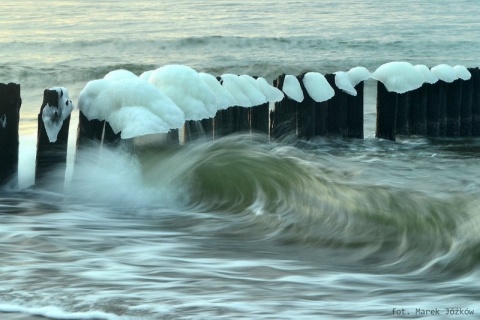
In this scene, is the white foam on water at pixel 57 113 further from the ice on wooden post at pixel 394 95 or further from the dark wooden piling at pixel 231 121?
the ice on wooden post at pixel 394 95

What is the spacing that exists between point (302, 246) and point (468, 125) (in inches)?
259

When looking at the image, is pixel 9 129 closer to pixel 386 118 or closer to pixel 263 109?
pixel 263 109

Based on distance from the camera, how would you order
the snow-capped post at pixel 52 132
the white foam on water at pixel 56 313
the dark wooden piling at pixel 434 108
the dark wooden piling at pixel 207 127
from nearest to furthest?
the white foam on water at pixel 56 313 → the snow-capped post at pixel 52 132 → the dark wooden piling at pixel 207 127 → the dark wooden piling at pixel 434 108

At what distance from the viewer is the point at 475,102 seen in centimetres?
1183

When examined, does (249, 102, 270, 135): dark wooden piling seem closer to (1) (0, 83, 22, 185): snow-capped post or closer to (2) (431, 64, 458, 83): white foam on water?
(1) (0, 83, 22, 185): snow-capped post

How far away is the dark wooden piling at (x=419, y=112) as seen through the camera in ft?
37.2

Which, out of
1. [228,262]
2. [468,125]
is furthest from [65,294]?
[468,125]

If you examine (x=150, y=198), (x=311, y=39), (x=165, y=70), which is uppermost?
(x=311, y=39)

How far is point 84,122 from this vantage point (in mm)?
6973

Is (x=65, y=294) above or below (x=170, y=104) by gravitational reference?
below

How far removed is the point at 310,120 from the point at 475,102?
2.94 m

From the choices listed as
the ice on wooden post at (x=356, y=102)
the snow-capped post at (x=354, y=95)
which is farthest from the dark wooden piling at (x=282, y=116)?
the ice on wooden post at (x=356, y=102)

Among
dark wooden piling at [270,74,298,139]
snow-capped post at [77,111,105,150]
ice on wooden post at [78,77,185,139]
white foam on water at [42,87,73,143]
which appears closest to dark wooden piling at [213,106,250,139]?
dark wooden piling at [270,74,298,139]

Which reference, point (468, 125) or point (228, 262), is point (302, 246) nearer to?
point (228, 262)
